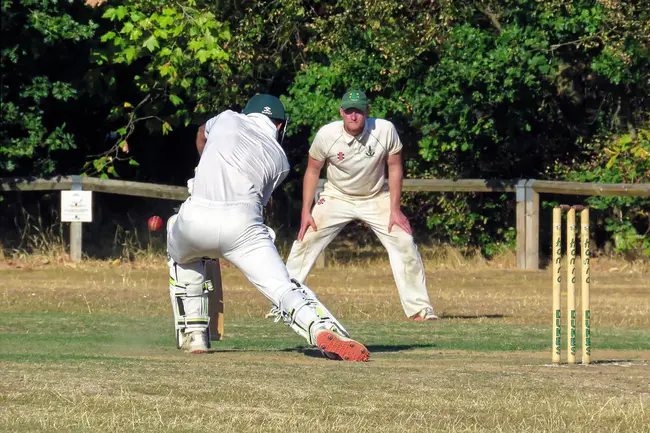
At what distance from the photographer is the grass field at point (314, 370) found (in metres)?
7.11

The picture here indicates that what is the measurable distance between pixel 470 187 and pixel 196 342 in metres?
10.8

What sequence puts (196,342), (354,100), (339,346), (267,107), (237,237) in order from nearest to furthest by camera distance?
(339,346) < (237,237) < (267,107) < (196,342) < (354,100)

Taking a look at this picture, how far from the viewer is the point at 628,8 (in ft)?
62.6

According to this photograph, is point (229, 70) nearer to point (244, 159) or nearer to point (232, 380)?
point (244, 159)

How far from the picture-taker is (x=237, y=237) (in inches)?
373

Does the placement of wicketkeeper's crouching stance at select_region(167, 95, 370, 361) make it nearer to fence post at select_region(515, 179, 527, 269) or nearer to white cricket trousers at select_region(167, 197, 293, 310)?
white cricket trousers at select_region(167, 197, 293, 310)

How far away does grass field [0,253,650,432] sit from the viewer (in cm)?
711

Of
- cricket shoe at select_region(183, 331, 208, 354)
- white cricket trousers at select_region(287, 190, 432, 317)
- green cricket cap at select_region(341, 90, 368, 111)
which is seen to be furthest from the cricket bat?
green cricket cap at select_region(341, 90, 368, 111)

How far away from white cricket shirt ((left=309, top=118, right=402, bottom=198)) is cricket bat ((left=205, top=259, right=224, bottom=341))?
10.2ft

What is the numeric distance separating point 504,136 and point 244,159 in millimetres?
11640

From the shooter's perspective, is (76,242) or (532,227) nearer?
(76,242)

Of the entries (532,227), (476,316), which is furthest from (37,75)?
(476,316)

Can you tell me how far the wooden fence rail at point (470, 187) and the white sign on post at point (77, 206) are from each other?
0.85ft

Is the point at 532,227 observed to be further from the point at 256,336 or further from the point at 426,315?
the point at 256,336
